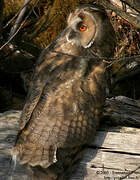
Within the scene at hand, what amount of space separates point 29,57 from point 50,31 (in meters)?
0.57

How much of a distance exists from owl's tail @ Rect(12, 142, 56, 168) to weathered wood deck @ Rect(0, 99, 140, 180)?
5.1 inches

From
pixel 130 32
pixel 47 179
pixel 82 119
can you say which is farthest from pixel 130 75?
pixel 47 179

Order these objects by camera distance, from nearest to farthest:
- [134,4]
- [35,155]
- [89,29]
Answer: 1. [35,155]
2. [134,4]
3. [89,29]

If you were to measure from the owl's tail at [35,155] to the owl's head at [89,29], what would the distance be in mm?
1337

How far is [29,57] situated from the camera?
494 cm

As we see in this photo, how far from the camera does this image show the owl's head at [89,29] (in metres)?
3.32

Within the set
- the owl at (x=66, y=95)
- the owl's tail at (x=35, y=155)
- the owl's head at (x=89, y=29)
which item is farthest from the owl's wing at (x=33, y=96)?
the owl's head at (x=89, y=29)

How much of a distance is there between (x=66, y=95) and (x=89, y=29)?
41.3 inches

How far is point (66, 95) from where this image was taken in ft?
9.01

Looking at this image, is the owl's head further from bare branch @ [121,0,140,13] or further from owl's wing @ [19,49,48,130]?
bare branch @ [121,0,140,13]

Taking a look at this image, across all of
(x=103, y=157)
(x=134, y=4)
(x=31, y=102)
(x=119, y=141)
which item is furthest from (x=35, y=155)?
(x=134, y=4)

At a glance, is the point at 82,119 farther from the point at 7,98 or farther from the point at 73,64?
the point at 7,98

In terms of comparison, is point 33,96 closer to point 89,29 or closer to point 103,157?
point 103,157

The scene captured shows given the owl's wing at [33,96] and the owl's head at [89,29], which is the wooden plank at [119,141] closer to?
the owl's wing at [33,96]
